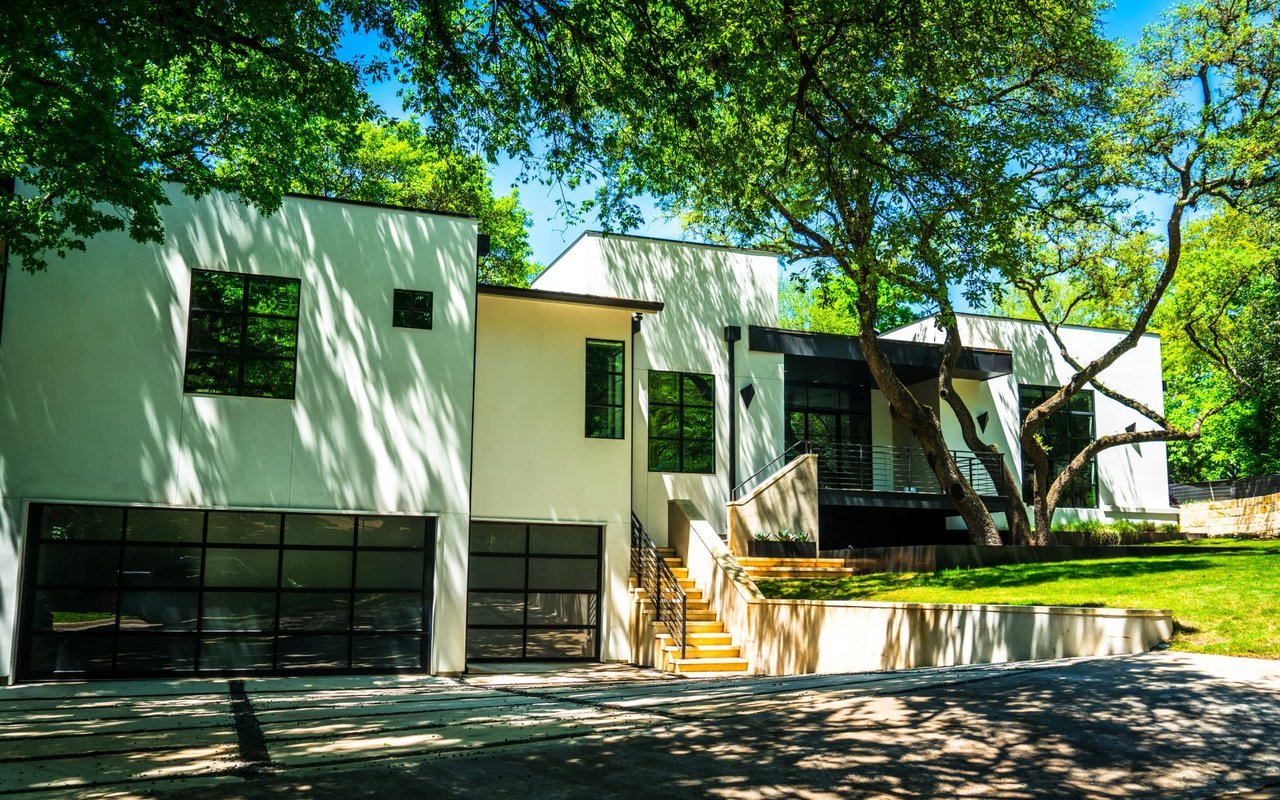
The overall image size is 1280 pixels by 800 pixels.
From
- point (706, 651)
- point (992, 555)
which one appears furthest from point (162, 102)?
point (992, 555)

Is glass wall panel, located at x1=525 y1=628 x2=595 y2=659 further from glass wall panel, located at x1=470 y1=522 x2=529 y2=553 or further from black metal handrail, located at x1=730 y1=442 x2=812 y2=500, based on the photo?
black metal handrail, located at x1=730 y1=442 x2=812 y2=500

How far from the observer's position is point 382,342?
630 inches

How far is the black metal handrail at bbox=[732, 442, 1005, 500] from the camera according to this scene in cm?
2558

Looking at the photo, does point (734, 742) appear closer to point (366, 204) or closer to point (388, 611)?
point (388, 611)

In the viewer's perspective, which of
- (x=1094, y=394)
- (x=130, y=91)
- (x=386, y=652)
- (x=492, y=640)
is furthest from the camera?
(x=1094, y=394)

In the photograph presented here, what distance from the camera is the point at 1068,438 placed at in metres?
27.9

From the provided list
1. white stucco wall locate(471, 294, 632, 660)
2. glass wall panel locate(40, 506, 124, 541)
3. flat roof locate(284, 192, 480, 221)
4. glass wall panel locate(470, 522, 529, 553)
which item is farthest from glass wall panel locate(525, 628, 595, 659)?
flat roof locate(284, 192, 480, 221)

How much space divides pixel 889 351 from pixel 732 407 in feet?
16.3

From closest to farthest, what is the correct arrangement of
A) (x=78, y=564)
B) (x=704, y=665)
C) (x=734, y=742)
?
(x=734, y=742), (x=78, y=564), (x=704, y=665)

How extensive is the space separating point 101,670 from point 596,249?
1346 cm

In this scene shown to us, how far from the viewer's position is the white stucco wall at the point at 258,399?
560 inches

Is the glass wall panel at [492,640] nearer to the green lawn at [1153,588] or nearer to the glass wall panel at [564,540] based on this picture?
the glass wall panel at [564,540]

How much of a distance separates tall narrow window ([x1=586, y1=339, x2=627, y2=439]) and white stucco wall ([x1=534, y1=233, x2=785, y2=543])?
3.34m

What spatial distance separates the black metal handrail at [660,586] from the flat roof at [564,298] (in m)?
4.06
